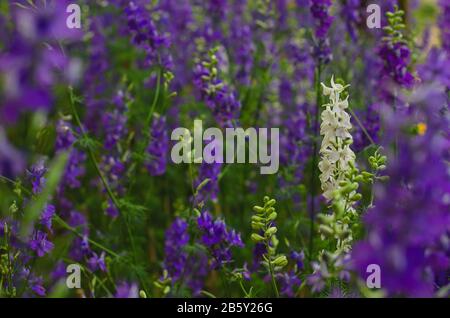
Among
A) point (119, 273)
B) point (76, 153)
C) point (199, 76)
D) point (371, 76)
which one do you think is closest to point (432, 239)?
point (199, 76)

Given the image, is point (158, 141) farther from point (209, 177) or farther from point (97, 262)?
point (97, 262)

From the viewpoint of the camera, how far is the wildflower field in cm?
129

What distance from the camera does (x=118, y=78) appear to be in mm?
4750

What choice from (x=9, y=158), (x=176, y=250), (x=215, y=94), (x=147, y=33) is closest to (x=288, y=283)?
(x=176, y=250)

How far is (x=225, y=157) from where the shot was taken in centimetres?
342

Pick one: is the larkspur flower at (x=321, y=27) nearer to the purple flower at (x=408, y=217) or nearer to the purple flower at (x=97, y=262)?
the purple flower at (x=97, y=262)

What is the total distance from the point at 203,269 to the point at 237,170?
64 cm

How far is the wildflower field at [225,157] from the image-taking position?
50.9 inches


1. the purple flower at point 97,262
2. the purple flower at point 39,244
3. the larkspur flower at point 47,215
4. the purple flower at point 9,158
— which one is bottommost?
the purple flower at point 97,262

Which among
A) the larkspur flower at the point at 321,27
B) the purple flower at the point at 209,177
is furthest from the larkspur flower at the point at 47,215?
the larkspur flower at the point at 321,27

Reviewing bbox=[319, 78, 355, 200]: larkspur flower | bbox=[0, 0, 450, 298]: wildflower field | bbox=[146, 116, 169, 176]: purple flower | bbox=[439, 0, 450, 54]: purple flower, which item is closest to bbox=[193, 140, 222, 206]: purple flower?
bbox=[0, 0, 450, 298]: wildflower field

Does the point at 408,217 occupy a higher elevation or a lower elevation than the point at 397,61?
lower

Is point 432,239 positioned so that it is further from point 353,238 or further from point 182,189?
point 182,189

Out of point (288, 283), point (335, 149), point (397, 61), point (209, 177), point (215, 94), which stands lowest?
point (288, 283)
